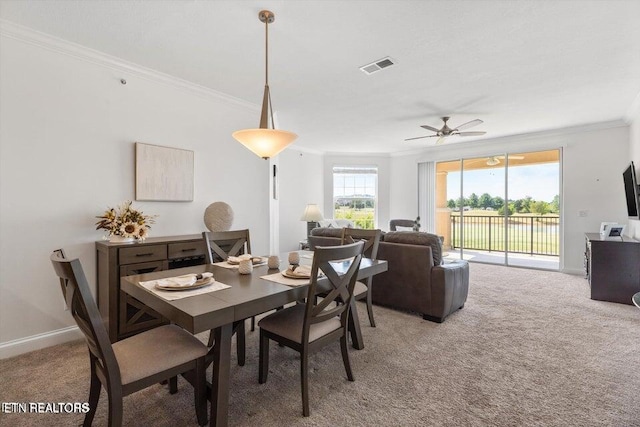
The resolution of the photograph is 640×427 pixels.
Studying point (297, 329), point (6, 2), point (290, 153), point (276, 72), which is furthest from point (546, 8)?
point (290, 153)

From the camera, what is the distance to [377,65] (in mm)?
3031

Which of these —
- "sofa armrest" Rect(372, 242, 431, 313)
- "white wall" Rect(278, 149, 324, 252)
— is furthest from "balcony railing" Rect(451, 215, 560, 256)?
"sofa armrest" Rect(372, 242, 431, 313)

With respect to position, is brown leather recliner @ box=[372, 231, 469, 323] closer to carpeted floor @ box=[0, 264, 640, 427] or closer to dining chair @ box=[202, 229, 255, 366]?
carpeted floor @ box=[0, 264, 640, 427]

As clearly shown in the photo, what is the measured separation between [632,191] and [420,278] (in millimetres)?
3187

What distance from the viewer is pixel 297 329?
Answer: 1839 millimetres

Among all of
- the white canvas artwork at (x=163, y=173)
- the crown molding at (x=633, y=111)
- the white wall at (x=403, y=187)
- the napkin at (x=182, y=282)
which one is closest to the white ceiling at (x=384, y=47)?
the crown molding at (x=633, y=111)

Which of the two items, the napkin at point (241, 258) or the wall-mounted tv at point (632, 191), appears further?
the wall-mounted tv at point (632, 191)

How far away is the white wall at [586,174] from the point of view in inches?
195

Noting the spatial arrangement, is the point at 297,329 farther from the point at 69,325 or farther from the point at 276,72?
the point at 276,72

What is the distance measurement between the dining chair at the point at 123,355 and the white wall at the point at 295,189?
5.10 meters

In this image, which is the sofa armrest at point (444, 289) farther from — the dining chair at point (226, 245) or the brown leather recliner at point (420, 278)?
the dining chair at point (226, 245)

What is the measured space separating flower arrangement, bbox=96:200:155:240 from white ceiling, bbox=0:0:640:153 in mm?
1523

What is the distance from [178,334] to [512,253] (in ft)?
22.2

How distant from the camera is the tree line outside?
18.8ft
